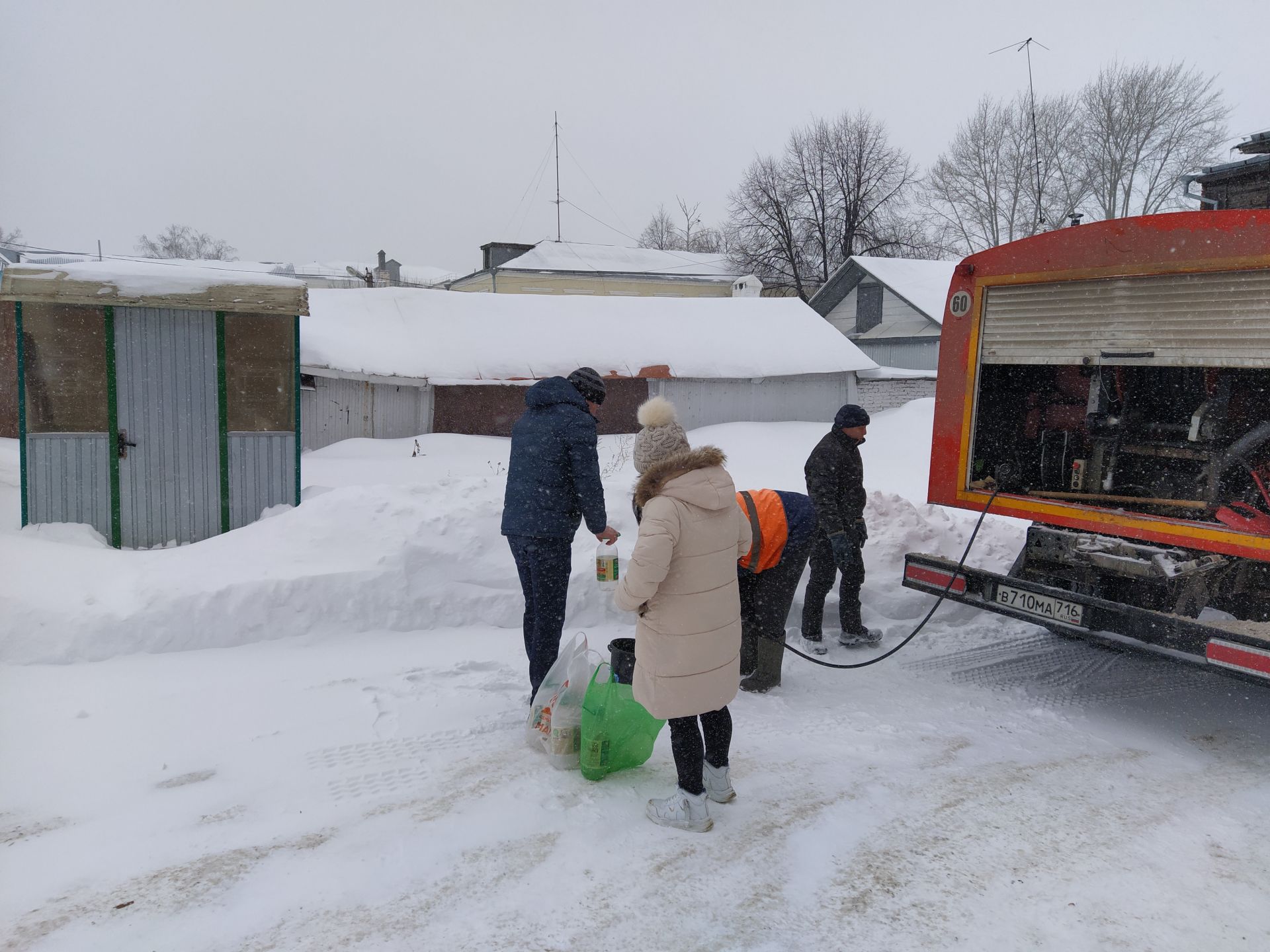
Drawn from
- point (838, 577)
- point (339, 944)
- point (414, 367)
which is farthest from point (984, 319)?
point (414, 367)

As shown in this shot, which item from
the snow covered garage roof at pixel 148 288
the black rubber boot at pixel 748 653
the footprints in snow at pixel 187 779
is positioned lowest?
the footprints in snow at pixel 187 779

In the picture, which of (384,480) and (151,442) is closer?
(151,442)

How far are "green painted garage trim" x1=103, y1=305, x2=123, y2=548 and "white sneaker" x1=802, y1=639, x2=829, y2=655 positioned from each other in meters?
5.66

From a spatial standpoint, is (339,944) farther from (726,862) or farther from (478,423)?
(478,423)

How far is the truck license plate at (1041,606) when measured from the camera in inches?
182

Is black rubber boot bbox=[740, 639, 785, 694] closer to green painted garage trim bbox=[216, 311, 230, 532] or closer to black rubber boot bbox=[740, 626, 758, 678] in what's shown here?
black rubber boot bbox=[740, 626, 758, 678]

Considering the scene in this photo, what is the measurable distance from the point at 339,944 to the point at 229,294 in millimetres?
6045

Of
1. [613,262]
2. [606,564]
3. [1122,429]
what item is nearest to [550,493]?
[606,564]

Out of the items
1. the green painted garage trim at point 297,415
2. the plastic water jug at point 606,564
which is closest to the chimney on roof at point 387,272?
the green painted garage trim at point 297,415

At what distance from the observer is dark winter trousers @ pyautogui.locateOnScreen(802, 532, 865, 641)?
18.4 ft

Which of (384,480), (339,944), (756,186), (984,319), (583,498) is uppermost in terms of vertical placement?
(756,186)

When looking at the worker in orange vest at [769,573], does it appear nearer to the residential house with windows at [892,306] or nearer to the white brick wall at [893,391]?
the white brick wall at [893,391]

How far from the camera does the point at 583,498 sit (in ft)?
13.4

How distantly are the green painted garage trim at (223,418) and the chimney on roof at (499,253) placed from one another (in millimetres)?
31833
